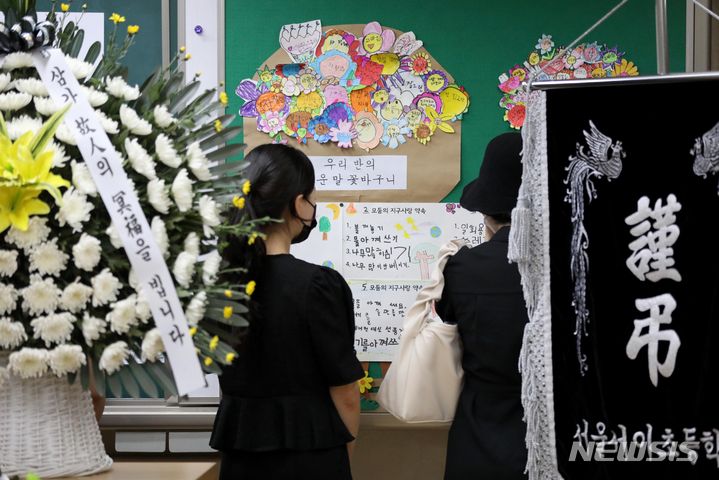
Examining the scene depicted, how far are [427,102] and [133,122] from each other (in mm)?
1566

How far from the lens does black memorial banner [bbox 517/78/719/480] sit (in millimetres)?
1569

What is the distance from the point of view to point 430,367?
6.43ft

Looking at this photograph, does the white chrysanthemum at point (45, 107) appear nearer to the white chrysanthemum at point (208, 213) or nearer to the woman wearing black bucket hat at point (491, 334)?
the white chrysanthemum at point (208, 213)

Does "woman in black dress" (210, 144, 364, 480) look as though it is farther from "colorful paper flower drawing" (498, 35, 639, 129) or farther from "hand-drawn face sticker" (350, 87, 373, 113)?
"colorful paper flower drawing" (498, 35, 639, 129)

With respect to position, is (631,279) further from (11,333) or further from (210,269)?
(11,333)

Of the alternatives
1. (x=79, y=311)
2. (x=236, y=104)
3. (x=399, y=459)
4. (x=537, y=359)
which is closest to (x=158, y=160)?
(x=79, y=311)

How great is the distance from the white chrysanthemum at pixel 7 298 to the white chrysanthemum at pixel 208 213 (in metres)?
0.29

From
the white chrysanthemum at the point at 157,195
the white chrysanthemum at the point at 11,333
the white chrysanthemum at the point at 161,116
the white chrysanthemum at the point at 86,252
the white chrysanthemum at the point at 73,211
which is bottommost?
the white chrysanthemum at the point at 11,333

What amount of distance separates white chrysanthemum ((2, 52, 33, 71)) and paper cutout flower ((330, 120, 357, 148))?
1500mm

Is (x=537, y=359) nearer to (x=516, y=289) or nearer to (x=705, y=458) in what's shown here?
(x=516, y=289)

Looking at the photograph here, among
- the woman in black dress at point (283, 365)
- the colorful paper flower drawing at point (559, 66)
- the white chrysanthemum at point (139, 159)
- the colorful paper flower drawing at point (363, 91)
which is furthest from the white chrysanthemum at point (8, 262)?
the colorful paper flower drawing at point (559, 66)

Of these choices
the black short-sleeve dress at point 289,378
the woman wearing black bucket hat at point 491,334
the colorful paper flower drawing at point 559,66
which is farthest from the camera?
the colorful paper flower drawing at point 559,66

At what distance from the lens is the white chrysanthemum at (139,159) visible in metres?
1.19

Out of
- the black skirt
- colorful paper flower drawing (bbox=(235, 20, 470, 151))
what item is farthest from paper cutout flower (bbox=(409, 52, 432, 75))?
the black skirt
